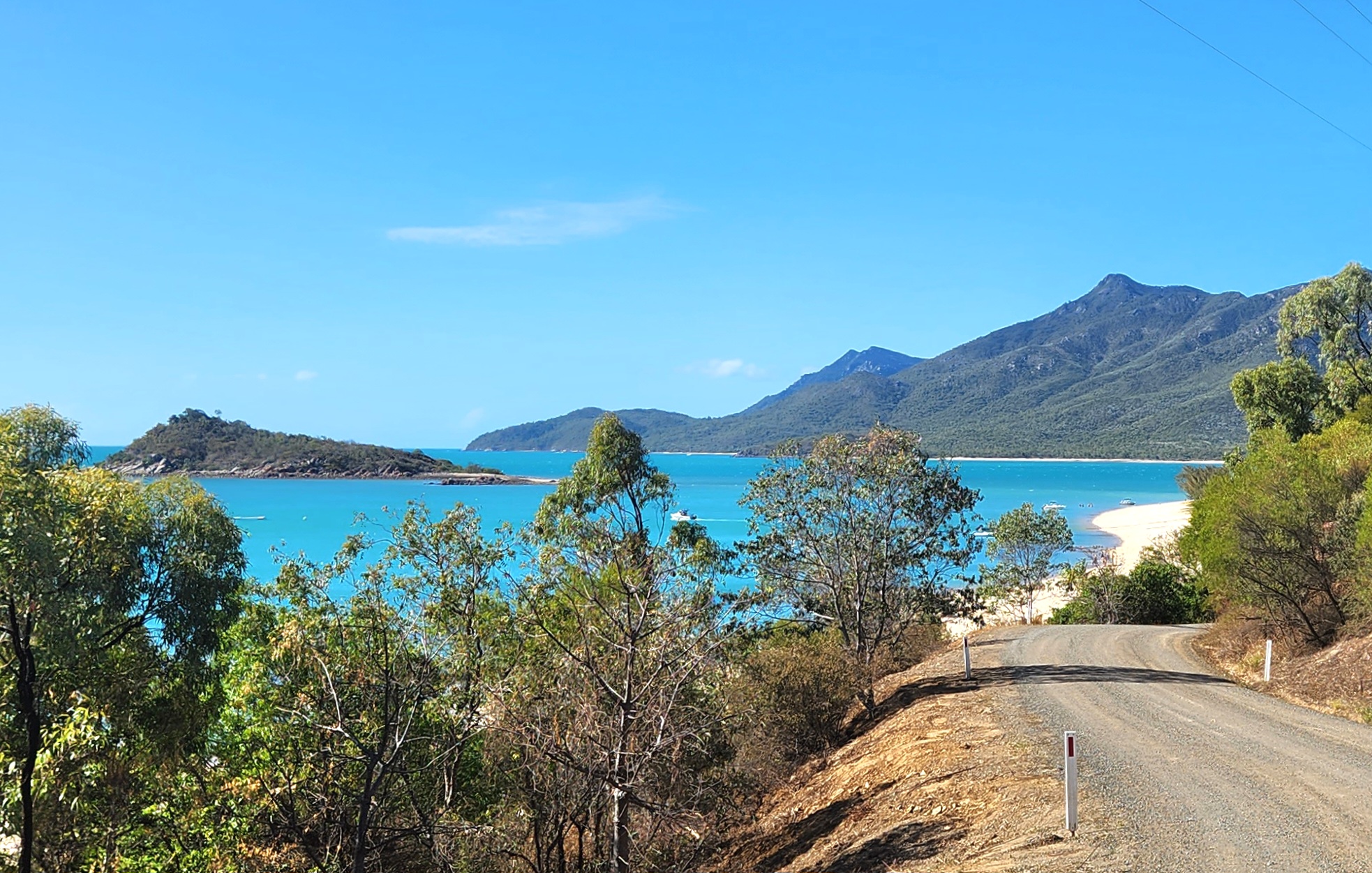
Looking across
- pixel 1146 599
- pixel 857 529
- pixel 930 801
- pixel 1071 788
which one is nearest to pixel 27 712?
pixel 930 801

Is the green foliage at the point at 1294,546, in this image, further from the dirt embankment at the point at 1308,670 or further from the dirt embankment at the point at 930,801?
the dirt embankment at the point at 930,801

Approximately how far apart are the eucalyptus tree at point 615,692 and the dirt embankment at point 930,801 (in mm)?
2067

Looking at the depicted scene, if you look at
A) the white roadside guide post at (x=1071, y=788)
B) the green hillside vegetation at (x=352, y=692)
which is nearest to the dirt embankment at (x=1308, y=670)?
the white roadside guide post at (x=1071, y=788)

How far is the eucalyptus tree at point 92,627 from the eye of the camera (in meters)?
9.97

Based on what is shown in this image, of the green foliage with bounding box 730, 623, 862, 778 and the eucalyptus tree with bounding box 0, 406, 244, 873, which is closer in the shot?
the eucalyptus tree with bounding box 0, 406, 244, 873

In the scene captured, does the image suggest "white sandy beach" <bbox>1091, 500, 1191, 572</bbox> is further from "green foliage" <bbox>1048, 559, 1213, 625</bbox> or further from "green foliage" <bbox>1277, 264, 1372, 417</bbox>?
"green foliage" <bbox>1277, 264, 1372, 417</bbox>

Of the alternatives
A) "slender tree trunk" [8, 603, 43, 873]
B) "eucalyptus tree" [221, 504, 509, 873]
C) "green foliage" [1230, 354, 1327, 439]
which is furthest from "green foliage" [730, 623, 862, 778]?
"green foliage" [1230, 354, 1327, 439]

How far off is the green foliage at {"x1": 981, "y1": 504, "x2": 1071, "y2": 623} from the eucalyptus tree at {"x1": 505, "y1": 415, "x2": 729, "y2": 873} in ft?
143

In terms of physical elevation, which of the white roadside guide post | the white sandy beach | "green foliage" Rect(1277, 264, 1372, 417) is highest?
"green foliage" Rect(1277, 264, 1372, 417)

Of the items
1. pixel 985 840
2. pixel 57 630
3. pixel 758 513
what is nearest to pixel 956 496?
pixel 758 513

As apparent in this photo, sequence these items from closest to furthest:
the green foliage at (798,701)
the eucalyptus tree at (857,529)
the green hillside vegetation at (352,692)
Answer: the green hillside vegetation at (352,692), the green foliage at (798,701), the eucalyptus tree at (857,529)

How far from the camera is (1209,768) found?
1280 cm

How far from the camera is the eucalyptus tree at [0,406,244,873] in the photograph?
9969 mm

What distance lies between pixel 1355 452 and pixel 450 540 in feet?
91.8
